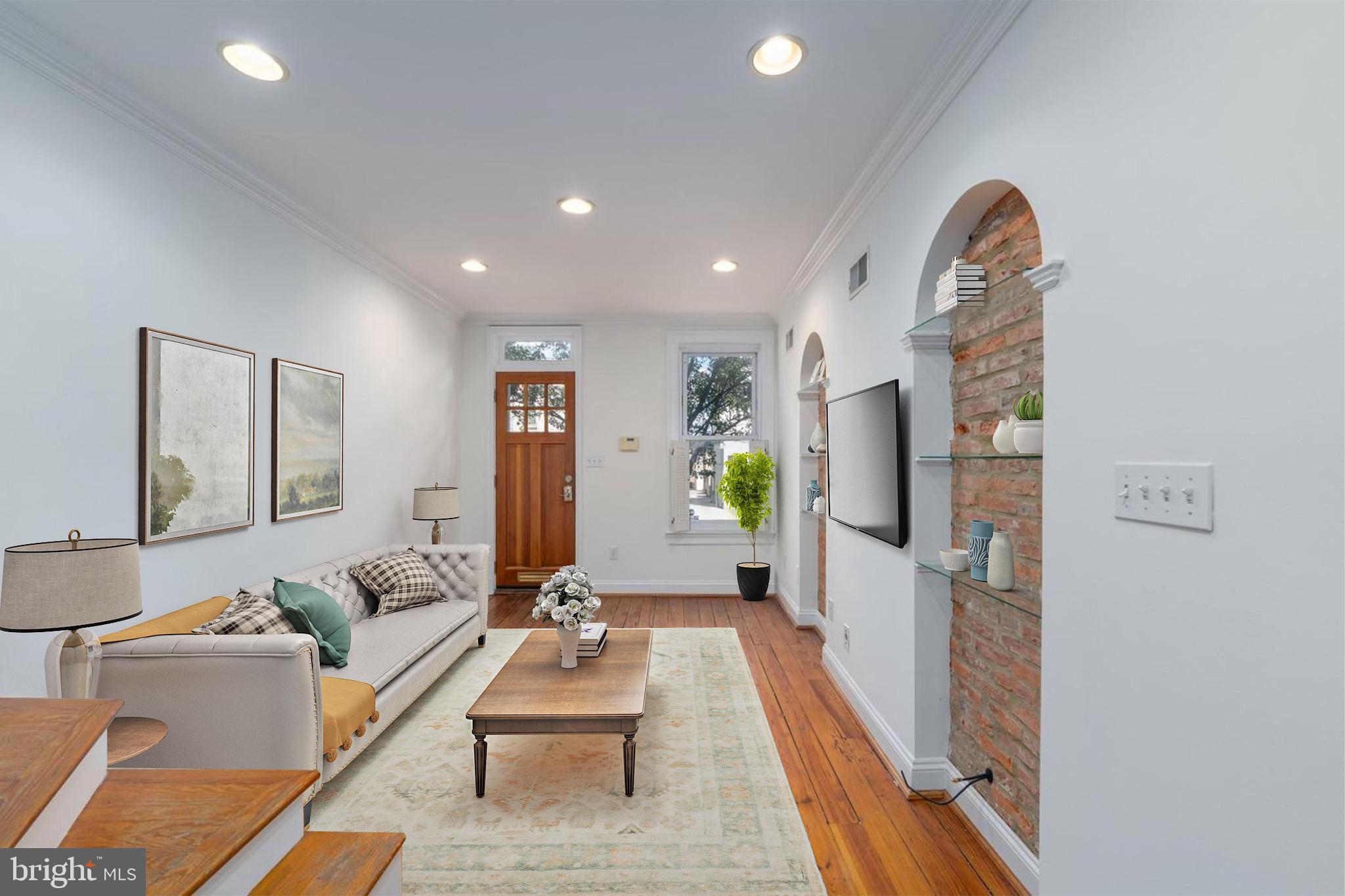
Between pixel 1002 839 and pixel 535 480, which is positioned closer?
pixel 1002 839

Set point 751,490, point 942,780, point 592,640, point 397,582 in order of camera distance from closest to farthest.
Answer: point 942,780 < point 592,640 < point 397,582 < point 751,490

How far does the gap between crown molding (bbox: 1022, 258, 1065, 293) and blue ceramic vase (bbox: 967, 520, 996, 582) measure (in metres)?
0.77

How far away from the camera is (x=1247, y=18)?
1012 millimetres

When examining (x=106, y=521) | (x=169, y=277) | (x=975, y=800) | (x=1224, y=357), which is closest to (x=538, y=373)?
(x=169, y=277)

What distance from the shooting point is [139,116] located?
7.63 feet

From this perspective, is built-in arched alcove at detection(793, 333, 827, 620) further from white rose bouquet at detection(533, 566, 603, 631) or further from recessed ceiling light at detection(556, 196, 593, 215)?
white rose bouquet at detection(533, 566, 603, 631)

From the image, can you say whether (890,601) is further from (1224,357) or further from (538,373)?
(538,373)

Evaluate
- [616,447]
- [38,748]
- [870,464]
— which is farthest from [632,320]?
[38,748]

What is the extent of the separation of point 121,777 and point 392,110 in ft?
7.30

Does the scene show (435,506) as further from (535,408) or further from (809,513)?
(809,513)

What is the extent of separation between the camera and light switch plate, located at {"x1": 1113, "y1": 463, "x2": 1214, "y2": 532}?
1.10 metres

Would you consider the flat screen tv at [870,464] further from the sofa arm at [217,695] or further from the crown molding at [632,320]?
the crown molding at [632,320]

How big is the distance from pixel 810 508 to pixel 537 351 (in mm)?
2963

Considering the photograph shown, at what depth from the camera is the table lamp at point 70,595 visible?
5.38 feet
